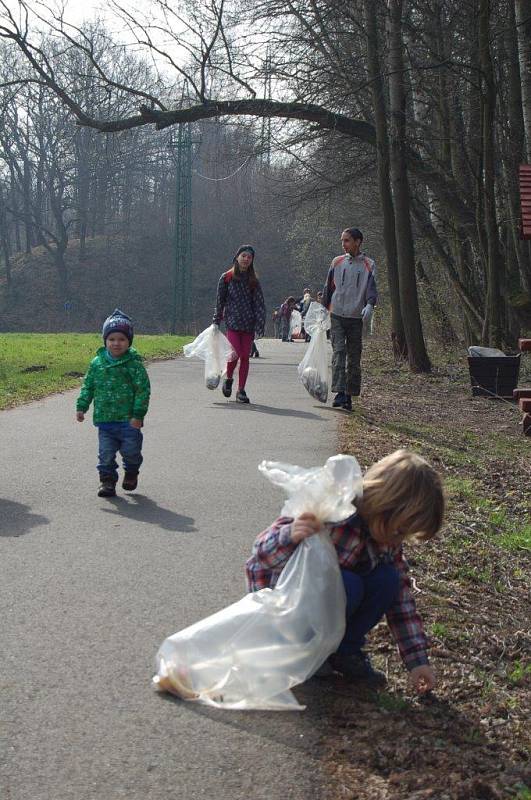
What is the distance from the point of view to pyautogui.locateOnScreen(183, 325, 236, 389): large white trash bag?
532 inches

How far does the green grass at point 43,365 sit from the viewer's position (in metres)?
14.9

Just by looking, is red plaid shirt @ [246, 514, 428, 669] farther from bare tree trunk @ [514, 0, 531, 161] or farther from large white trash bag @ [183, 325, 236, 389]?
bare tree trunk @ [514, 0, 531, 161]

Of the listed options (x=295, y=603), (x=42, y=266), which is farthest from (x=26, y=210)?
(x=295, y=603)

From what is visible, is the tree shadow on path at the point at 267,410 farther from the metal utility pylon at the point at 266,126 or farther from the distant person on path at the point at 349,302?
the metal utility pylon at the point at 266,126

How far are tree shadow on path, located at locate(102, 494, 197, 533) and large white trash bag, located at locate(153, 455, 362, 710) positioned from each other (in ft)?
8.45

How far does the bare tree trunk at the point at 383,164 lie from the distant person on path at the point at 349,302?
6718 mm

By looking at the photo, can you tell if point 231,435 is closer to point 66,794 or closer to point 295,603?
point 295,603

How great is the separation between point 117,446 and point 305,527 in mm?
3816

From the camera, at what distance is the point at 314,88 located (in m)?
19.1

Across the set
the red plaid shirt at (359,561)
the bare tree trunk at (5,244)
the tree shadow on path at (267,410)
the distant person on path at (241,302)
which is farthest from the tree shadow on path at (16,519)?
the bare tree trunk at (5,244)

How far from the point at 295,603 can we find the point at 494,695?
0.89 metres

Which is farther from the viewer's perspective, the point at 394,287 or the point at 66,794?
the point at 394,287

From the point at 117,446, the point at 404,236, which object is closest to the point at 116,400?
the point at 117,446

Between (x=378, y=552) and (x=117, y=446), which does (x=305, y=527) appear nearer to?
(x=378, y=552)
